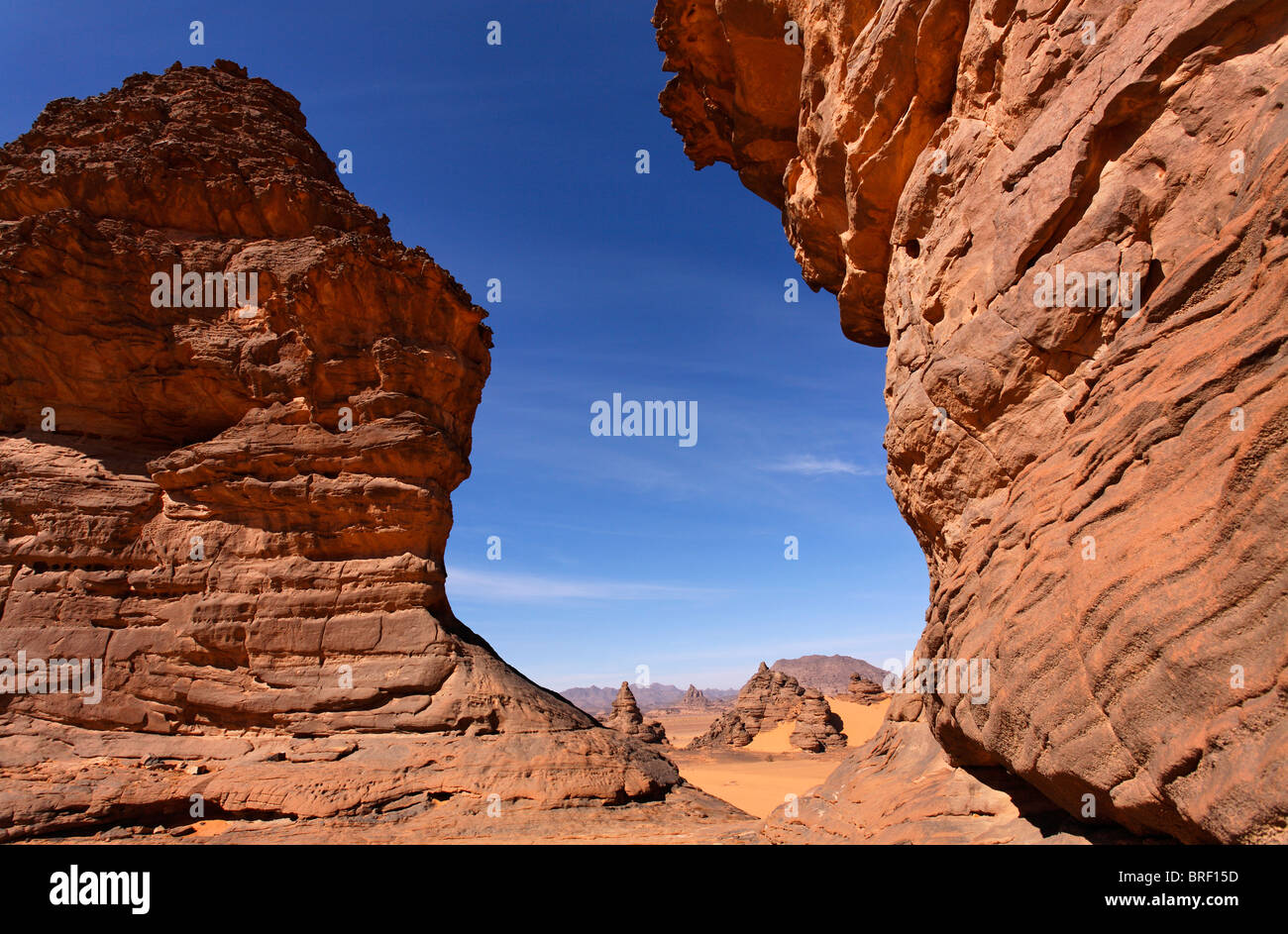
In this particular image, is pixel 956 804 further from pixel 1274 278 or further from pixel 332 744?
pixel 332 744

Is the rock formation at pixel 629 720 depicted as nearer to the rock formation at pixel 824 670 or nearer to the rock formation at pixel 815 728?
the rock formation at pixel 815 728

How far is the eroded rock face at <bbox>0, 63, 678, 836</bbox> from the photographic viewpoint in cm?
1486

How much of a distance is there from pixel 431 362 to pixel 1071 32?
15572mm

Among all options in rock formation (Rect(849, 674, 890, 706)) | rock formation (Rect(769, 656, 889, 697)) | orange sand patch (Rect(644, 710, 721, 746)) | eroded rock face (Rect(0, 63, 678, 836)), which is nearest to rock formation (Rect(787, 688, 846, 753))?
rock formation (Rect(849, 674, 890, 706))

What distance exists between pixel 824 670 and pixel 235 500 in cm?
A: 17853

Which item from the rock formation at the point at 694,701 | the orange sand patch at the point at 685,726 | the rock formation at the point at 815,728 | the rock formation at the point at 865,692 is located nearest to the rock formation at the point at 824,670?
the rock formation at the point at 694,701

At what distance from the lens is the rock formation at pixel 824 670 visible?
161875mm

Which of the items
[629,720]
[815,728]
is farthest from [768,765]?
[629,720]

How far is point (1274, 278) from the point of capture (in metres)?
4.20

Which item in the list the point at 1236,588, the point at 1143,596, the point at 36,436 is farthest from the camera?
the point at 36,436

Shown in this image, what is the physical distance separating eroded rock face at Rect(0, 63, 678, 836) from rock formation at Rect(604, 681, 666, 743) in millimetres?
31730

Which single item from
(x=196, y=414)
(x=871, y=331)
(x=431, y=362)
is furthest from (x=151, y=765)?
(x=871, y=331)

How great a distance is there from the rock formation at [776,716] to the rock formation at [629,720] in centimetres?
643

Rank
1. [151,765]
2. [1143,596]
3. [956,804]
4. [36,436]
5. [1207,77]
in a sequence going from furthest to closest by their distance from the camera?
[36,436]
[151,765]
[956,804]
[1207,77]
[1143,596]
